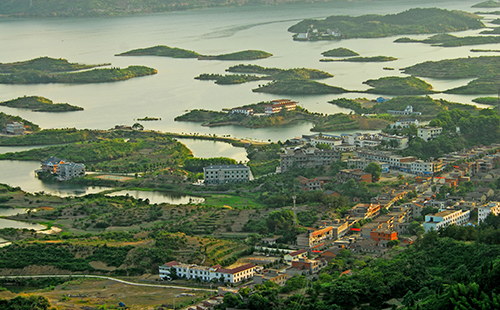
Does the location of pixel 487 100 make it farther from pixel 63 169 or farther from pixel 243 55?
pixel 243 55

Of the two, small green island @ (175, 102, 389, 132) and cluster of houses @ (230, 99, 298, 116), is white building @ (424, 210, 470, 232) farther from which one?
cluster of houses @ (230, 99, 298, 116)

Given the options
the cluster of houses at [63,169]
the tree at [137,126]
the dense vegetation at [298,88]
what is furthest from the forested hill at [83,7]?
the cluster of houses at [63,169]

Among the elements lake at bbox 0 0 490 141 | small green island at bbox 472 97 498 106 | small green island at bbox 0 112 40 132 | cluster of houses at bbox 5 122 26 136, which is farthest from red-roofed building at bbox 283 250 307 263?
small green island at bbox 472 97 498 106

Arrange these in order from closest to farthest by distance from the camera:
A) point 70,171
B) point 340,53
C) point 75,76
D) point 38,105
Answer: point 70,171 → point 38,105 → point 75,76 → point 340,53

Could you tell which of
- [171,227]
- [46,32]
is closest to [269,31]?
[46,32]

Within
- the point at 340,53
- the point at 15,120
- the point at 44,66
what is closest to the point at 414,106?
the point at 15,120

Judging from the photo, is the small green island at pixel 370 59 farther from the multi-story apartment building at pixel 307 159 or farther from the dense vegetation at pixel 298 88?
the multi-story apartment building at pixel 307 159
